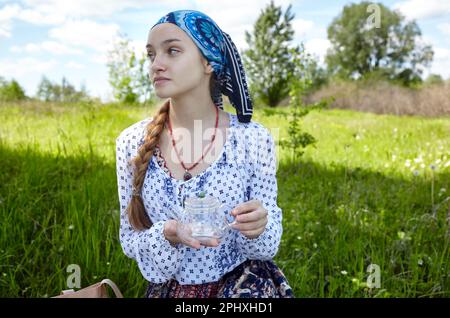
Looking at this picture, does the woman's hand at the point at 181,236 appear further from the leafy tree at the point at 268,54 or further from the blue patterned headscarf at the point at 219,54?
the leafy tree at the point at 268,54

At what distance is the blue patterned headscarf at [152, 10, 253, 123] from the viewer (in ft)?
5.31

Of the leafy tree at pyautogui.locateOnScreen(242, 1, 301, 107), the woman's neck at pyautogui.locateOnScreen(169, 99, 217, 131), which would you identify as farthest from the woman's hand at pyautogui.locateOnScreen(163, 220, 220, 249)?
the leafy tree at pyautogui.locateOnScreen(242, 1, 301, 107)

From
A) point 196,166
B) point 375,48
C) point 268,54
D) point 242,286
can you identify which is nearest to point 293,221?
point 242,286

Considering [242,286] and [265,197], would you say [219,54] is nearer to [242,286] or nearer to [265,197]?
[265,197]

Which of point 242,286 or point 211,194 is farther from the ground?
point 211,194

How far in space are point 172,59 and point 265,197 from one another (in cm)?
57

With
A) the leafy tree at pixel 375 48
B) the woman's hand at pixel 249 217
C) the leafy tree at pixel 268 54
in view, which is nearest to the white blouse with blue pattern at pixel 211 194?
the woman's hand at pixel 249 217

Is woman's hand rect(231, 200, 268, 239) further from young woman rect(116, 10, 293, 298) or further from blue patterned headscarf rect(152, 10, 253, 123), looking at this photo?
blue patterned headscarf rect(152, 10, 253, 123)

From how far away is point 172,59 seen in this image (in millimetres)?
1609

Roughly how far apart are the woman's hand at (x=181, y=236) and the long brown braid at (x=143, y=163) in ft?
0.62

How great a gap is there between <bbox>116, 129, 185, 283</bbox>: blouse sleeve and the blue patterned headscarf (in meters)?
0.41
